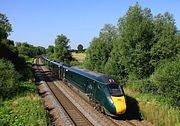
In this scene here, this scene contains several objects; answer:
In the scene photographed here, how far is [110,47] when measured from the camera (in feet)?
159

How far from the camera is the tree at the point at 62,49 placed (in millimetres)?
92488

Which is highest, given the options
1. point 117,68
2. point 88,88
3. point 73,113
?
point 117,68

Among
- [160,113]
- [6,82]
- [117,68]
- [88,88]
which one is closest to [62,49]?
[117,68]

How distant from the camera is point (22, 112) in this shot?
21688 mm

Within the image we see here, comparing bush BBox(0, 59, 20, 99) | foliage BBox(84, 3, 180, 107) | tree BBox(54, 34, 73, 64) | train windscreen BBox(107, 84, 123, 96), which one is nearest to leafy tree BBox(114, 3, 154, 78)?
foliage BBox(84, 3, 180, 107)

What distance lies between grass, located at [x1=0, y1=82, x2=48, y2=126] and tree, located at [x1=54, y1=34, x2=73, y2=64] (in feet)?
210

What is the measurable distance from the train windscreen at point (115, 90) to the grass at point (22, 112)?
17.1 feet

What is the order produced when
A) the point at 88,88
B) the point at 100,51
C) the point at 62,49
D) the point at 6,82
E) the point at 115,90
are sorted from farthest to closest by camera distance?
the point at 62,49 → the point at 100,51 → the point at 6,82 → the point at 88,88 → the point at 115,90

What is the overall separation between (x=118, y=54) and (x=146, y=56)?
432 centimetres

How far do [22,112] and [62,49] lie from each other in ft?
239

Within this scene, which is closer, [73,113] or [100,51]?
[73,113]

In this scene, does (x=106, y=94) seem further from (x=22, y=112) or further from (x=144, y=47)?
(x=144, y=47)

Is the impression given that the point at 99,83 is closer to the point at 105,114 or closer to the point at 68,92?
the point at 105,114

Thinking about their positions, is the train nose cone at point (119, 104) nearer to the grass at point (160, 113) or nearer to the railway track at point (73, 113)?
the grass at point (160, 113)
